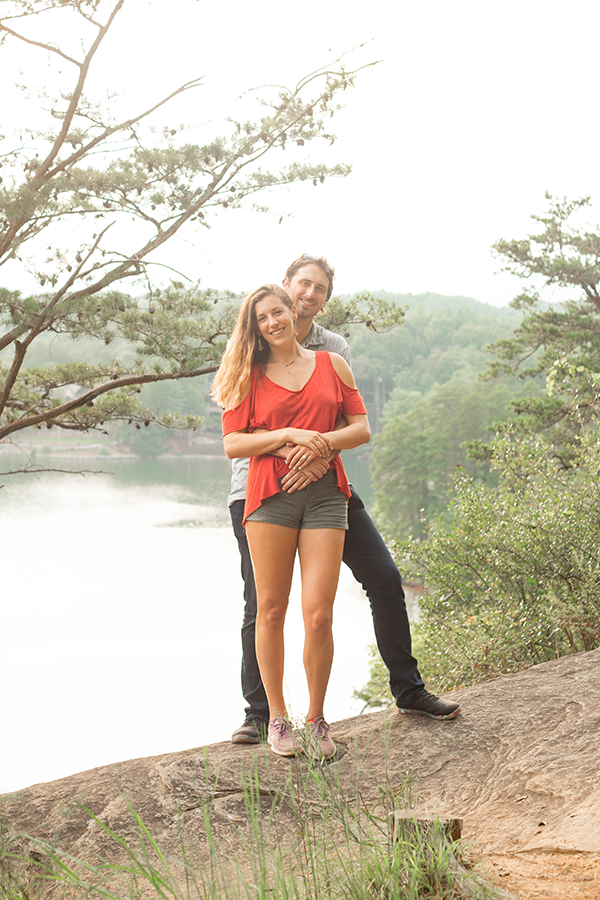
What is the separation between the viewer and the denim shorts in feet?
6.55

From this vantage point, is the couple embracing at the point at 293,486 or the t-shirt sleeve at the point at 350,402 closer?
the couple embracing at the point at 293,486

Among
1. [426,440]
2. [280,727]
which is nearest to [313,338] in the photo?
[280,727]

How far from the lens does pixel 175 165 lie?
6.64 m

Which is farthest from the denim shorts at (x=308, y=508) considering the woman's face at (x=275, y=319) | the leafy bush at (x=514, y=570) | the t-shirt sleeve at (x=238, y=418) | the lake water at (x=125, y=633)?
the lake water at (x=125, y=633)

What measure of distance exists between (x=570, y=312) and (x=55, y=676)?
52.0 feet

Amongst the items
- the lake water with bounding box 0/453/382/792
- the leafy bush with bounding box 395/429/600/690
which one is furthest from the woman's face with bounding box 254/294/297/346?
the lake water with bounding box 0/453/382/792

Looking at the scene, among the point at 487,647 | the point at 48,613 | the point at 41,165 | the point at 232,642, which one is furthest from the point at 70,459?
the point at 487,647

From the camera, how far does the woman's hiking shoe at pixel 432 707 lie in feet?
7.50

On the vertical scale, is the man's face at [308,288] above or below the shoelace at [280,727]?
above

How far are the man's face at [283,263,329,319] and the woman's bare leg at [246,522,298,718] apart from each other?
66 centimetres

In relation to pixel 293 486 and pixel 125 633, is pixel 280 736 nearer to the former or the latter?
pixel 293 486

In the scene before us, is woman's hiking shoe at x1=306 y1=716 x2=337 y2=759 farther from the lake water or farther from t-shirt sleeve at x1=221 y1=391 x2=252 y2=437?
the lake water

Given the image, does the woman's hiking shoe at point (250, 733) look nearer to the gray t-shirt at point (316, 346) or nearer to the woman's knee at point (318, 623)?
the woman's knee at point (318, 623)

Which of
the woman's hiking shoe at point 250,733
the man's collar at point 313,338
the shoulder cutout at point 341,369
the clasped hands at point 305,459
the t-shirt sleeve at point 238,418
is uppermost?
the man's collar at point 313,338
